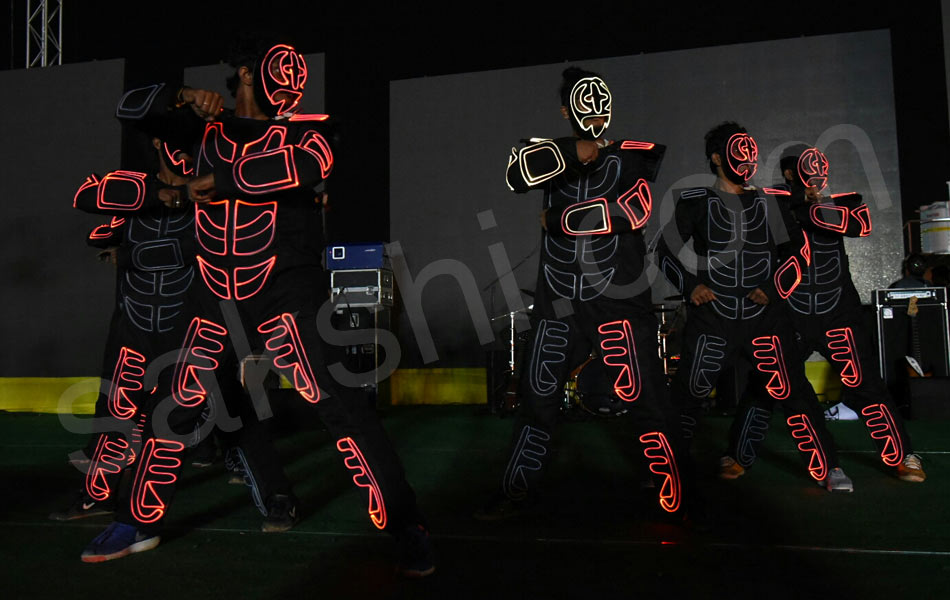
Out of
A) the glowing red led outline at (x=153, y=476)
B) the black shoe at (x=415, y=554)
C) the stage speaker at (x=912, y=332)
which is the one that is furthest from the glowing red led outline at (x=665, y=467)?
the stage speaker at (x=912, y=332)

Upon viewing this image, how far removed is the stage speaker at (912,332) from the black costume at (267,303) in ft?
22.4

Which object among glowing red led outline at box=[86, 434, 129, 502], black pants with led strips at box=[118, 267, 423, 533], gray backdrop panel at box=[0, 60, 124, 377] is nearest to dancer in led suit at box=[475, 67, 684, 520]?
black pants with led strips at box=[118, 267, 423, 533]

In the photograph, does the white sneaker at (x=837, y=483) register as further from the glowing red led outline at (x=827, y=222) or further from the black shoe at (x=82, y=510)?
the black shoe at (x=82, y=510)

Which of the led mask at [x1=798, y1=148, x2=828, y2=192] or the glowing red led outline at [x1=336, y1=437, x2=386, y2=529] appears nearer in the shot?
the glowing red led outline at [x1=336, y1=437, x2=386, y2=529]

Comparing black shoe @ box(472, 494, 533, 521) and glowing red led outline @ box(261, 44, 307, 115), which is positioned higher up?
glowing red led outline @ box(261, 44, 307, 115)

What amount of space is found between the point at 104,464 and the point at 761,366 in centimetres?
314

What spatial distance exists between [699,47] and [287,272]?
7.66 m

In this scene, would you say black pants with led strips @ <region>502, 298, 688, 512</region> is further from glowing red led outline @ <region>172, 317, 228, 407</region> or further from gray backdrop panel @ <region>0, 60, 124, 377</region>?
gray backdrop panel @ <region>0, 60, 124, 377</region>

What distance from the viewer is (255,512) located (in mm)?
3303

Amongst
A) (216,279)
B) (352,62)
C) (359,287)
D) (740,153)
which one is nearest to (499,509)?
(216,279)

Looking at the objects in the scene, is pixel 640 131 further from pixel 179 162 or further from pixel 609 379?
pixel 179 162

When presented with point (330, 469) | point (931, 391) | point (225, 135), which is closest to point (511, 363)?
point (330, 469)

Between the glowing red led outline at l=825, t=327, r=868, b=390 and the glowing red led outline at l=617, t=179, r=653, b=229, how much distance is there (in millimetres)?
1681

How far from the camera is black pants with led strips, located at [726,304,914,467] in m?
3.93
